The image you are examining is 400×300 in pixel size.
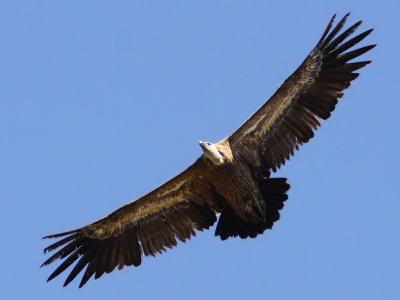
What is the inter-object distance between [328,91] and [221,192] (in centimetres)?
243

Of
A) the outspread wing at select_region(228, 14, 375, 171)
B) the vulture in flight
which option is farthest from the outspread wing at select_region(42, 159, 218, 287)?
the outspread wing at select_region(228, 14, 375, 171)

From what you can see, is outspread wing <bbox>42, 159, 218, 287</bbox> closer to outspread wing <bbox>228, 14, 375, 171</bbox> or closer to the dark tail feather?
the dark tail feather

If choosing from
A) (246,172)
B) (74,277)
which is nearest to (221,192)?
(246,172)

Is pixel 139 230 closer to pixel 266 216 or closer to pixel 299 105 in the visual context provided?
pixel 266 216

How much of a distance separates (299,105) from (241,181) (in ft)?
5.22

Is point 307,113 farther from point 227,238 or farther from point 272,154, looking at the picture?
point 227,238

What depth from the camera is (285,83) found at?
1742 cm

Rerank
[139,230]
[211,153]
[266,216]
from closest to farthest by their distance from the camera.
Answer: [211,153], [266,216], [139,230]

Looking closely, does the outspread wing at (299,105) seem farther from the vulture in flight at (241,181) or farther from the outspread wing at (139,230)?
the outspread wing at (139,230)

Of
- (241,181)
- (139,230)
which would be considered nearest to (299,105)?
(241,181)

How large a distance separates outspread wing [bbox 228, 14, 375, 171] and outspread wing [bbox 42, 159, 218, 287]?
1177 millimetres

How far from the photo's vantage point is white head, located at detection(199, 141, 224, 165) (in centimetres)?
1707

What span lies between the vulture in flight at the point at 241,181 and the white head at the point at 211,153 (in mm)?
16

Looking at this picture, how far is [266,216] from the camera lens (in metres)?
17.5
